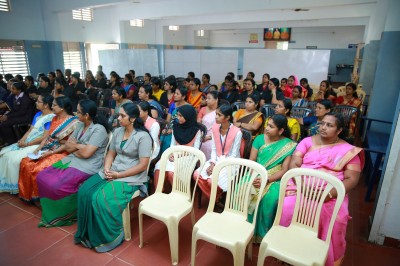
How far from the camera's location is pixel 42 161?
115 inches

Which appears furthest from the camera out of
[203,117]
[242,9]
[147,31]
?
[147,31]

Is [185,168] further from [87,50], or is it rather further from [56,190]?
[87,50]

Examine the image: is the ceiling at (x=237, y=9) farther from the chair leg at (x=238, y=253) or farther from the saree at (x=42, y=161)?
the chair leg at (x=238, y=253)

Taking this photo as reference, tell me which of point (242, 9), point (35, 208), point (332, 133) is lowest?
point (35, 208)

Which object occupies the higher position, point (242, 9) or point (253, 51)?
point (242, 9)

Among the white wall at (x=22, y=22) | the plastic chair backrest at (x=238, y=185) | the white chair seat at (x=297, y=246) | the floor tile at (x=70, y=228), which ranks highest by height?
the white wall at (x=22, y=22)

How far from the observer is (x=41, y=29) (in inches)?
303

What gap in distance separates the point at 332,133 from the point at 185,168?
1.25m

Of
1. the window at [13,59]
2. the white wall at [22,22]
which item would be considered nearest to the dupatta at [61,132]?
the window at [13,59]

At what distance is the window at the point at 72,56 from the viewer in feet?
28.0

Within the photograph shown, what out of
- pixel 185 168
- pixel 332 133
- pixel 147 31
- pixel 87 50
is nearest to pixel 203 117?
pixel 185 168

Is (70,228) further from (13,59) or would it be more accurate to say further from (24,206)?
(13,59)

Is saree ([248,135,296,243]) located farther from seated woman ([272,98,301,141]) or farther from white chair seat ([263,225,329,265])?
seated woman ([272,98,301,141])

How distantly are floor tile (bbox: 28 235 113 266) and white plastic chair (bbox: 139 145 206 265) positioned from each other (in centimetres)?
35
